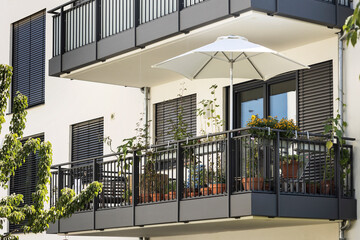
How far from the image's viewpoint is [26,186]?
23750 mm

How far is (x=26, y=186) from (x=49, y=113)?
2.23 metres

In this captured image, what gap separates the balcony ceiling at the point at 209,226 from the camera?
14.1m

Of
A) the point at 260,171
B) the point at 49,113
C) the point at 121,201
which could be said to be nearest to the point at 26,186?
the point at 49,113

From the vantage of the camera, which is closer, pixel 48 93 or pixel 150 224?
pixel 150 224

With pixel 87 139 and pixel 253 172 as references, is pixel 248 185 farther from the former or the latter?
Answer: pixel 87 139

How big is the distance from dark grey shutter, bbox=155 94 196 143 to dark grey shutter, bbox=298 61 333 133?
10.3 ft

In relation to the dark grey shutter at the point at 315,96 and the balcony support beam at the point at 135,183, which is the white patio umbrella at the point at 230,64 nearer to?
the dark grey shutter at the point at 315,96

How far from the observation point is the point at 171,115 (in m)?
19.1

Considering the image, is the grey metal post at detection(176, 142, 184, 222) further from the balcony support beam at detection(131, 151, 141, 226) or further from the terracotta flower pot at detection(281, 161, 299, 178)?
the terracotta flower pot at detection(281, 161, 299, 178)

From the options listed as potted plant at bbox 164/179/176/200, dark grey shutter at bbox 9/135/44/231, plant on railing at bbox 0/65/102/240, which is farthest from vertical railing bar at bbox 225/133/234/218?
dark grey shutter at bbox 9/135/44/231

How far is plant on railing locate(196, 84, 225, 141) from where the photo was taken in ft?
56.0

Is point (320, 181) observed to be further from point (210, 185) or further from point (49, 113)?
point (49, 113)

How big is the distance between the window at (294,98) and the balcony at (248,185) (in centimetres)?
70

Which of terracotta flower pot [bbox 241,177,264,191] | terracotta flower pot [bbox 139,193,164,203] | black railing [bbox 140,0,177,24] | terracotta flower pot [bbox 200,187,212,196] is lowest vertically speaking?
terracotta flower pot [bbox 139,193,164,203]
